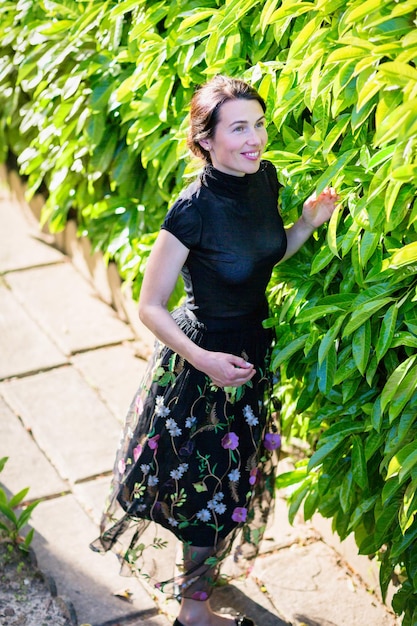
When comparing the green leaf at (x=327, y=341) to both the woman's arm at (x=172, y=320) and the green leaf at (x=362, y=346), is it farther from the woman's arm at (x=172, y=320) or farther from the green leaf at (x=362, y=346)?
the woman's arm at (x=172, y=320)

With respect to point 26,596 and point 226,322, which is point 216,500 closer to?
point 226,322

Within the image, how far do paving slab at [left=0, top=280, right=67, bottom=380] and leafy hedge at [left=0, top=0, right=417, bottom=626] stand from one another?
0.99m

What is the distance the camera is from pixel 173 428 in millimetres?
2809

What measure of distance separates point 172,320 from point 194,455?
0.46m

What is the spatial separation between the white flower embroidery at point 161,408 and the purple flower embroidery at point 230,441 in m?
0.19

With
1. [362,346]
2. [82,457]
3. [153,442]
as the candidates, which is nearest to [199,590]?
[153,442]

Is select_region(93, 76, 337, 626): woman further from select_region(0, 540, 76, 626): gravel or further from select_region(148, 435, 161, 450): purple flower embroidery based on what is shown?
select_region(0, 540, 76, 626): gravel

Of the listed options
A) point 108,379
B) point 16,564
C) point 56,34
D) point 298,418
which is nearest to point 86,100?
point 56,34

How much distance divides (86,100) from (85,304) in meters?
1.31

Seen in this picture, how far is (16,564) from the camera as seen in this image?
3.22 m

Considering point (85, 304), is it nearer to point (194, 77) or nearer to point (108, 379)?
point (108, 379)

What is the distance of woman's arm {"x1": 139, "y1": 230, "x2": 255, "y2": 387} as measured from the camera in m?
2.54

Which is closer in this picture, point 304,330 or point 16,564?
point 304,330

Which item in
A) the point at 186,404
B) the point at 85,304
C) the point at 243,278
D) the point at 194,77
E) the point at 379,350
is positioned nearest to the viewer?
the point at 379,350
